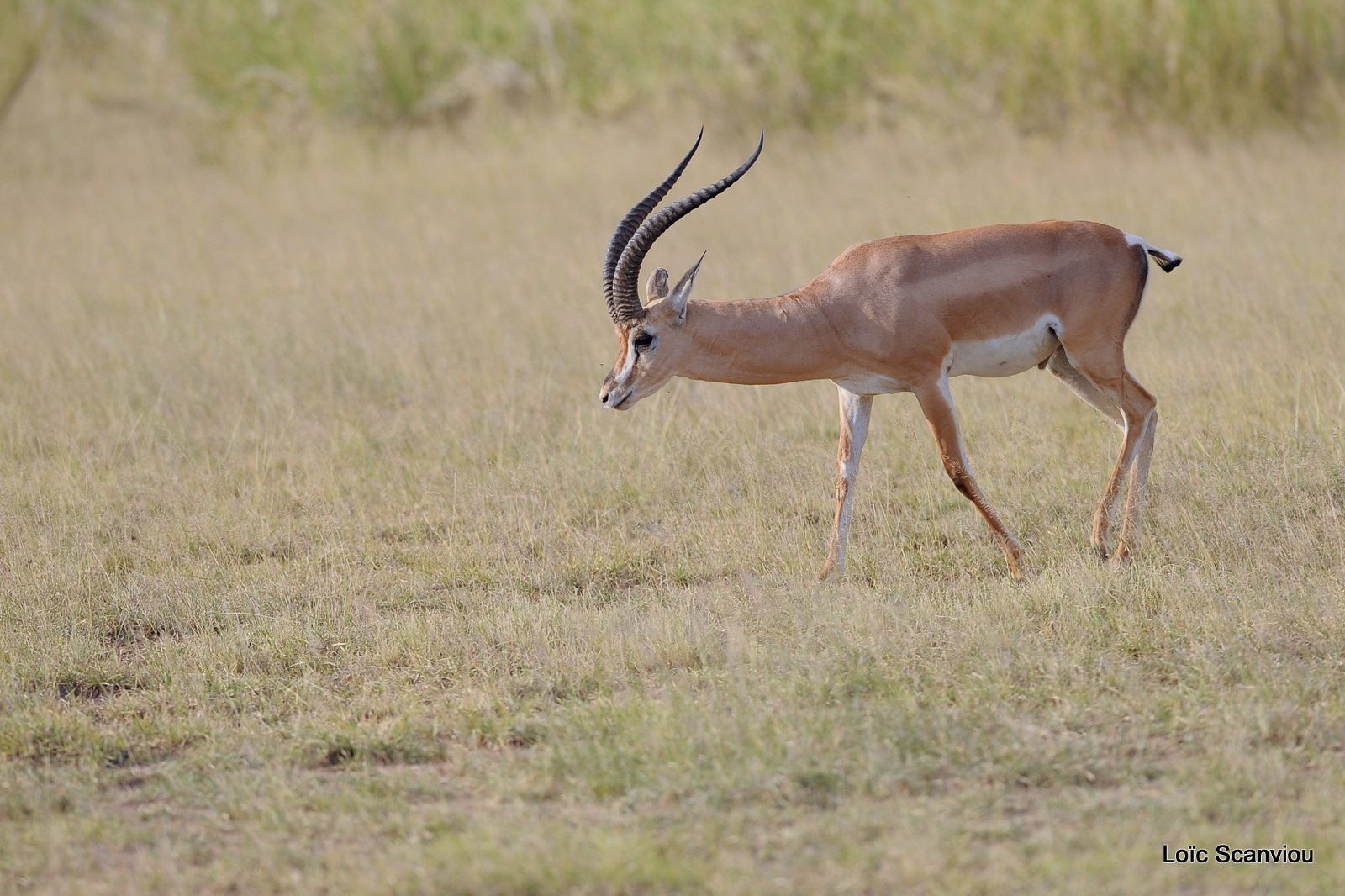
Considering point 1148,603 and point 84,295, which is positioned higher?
point 84,295

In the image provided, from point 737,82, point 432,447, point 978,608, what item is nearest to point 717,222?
point 737,82

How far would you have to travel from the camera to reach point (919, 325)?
19.4ft

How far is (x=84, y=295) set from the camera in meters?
11.8

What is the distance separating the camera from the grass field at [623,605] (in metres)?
3.83

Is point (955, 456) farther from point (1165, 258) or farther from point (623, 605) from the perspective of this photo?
point (623, 605)

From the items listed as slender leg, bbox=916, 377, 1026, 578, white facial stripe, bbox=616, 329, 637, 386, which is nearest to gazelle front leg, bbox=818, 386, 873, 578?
slender leg, bbox=916, 377, 1026, 578

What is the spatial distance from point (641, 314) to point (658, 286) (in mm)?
194

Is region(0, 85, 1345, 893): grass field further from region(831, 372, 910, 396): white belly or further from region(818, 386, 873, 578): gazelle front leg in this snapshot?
region(831, 372, 910, 396): white belly

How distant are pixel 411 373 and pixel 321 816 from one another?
5.42 meters

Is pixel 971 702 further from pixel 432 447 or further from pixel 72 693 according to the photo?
pixel 432 447

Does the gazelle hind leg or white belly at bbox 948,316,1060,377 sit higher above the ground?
white belly at bbox 948,316,1060,377

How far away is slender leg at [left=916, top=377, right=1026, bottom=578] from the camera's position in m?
5.91

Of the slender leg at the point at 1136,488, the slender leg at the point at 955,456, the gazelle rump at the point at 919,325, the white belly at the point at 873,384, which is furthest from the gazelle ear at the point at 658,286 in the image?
the slender leg at the point at 1136,488

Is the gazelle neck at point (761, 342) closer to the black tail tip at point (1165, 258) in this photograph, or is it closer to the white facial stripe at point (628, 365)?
the white facial stripe at point (628, 365)
